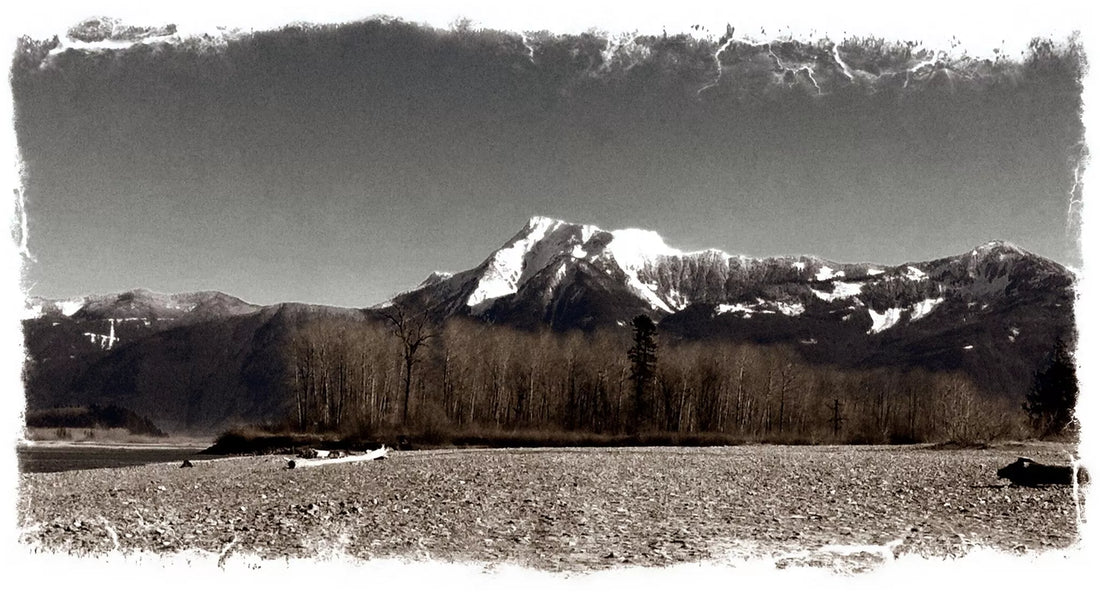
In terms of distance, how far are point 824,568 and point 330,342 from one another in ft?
262

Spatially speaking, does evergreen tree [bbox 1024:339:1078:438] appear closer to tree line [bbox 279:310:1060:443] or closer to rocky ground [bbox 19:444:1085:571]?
tree line [bbox 279:310:1060:443]

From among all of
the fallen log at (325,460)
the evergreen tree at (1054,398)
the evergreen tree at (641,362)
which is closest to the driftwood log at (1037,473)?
the fallen log at (325,460)

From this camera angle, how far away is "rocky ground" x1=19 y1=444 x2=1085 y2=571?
1335cm

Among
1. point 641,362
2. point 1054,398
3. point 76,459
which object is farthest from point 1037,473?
point 641,362

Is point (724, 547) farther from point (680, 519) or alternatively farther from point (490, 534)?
point (490, 534)

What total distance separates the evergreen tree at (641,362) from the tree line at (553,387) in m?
0.16

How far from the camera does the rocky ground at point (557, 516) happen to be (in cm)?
1335

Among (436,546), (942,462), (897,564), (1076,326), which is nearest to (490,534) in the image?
(436,546)

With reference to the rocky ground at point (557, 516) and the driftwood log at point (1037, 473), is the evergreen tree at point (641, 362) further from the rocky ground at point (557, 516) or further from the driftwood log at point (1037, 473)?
the driftwood log at point (1037, 473)

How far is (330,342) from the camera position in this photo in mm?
86438

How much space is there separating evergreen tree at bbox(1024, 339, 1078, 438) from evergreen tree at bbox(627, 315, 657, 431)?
122 feet

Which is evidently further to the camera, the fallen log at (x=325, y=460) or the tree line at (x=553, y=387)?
the tree line at (x=553, y=387)

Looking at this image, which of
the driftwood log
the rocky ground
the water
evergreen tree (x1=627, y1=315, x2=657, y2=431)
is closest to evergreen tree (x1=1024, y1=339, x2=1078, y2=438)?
the rocky ground

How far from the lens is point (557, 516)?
1761 centimetres
